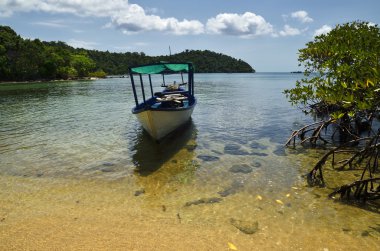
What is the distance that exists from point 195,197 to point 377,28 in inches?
480

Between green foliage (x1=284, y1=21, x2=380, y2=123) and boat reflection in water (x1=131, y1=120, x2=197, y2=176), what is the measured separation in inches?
212

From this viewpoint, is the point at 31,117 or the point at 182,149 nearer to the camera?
the point at 182,149

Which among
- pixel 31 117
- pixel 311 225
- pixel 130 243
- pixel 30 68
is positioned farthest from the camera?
pixel 30 68

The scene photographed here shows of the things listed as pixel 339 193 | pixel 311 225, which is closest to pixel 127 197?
pixel 311 225

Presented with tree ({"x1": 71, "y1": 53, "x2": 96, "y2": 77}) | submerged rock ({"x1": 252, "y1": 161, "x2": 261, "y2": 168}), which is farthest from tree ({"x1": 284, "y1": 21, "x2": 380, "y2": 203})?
tree ({"x1": 71, "y1": 53, "x2": 96, "y2": 77})

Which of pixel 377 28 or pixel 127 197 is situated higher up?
pixel 377 28

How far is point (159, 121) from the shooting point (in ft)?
45.3

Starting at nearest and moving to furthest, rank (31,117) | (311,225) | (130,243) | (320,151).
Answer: (130,243), (311,225), (320,151), (31,117)

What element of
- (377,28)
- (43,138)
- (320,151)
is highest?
(377,28)

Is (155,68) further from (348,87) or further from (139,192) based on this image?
(348,87)

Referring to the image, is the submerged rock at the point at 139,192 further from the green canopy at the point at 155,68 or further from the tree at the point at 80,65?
the tree at the point at 80,65

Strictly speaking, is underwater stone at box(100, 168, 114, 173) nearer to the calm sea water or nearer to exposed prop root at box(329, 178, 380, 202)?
the calm sea water

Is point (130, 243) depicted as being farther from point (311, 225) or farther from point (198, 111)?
point (198, 111)

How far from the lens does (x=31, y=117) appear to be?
23.2 m
